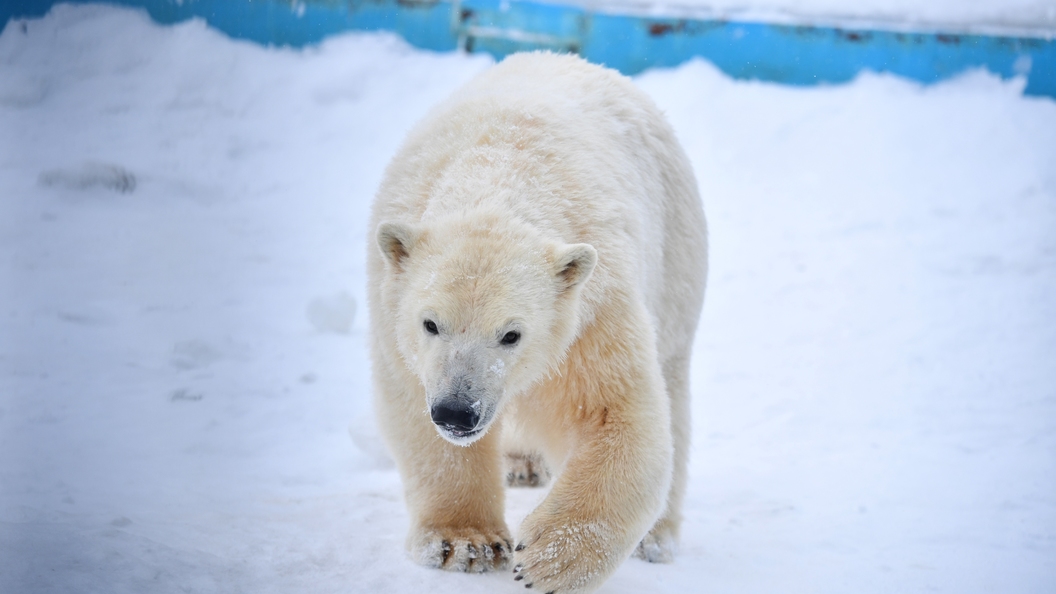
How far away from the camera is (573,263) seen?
305 cm

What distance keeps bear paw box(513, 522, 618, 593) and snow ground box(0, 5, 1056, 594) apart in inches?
8.9

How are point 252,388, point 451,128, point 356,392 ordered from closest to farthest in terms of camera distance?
point 451,128, point 252,388, point 356,392

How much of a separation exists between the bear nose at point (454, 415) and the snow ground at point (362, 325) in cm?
61

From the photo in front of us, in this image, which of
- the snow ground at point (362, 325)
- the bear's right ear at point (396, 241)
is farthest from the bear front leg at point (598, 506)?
the bear's right ear at point (396, 241)

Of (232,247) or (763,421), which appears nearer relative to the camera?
(763,421)

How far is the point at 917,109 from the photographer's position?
1088 cm

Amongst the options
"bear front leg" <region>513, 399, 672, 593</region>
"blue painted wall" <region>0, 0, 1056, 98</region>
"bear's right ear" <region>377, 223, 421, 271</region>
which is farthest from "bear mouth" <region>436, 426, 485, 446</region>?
"blue painted wall" <region>0, 0, 1056, 98</region>

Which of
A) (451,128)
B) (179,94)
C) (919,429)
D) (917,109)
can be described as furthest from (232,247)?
(917,109)

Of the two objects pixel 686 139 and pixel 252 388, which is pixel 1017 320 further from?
pixel 252 388

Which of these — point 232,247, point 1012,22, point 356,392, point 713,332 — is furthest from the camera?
point 1012,22

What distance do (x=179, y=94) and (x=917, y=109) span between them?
8533mm

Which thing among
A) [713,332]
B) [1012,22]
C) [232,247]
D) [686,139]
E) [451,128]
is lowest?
[713,332]

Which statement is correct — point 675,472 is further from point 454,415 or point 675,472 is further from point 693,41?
point 693,41

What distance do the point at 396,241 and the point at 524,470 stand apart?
2.02 meters
